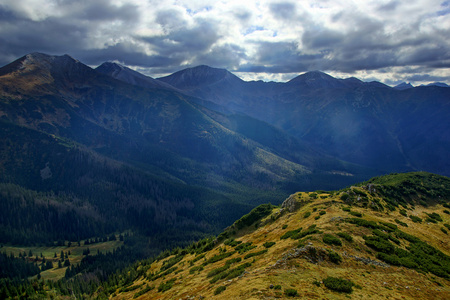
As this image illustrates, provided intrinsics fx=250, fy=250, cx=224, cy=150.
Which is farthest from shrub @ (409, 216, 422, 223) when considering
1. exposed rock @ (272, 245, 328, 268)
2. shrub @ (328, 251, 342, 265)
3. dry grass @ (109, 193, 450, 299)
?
exposed rock @ (272, 245, 328, 268)

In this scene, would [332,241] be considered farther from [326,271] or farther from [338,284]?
[338,284]

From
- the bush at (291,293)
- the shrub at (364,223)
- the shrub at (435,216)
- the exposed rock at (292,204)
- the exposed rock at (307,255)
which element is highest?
the bush at (291,293)

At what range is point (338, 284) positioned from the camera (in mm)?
32344

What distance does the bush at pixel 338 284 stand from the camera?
31681mm

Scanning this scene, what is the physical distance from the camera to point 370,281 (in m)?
35.6

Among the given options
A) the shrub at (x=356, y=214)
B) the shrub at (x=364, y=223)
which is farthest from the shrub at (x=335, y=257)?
the shrub at (x=356, y=214)

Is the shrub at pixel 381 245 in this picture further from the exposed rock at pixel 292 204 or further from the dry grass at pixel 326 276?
the exposed rock at pixel 292 204

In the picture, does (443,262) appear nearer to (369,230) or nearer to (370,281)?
(369,230)

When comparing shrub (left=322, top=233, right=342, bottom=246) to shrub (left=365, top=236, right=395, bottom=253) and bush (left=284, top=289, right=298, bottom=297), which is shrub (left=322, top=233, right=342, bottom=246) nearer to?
shrub (left=365, top=236, right=395, bottom=253)

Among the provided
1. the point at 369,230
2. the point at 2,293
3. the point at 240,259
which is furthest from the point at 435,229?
the point at 2,293

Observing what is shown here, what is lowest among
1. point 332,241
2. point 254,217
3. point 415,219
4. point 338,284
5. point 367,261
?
point 254,217

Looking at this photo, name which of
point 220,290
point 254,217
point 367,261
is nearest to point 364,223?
point 367,261

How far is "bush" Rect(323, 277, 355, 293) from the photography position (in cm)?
3168

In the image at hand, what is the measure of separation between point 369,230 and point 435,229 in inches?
1195
